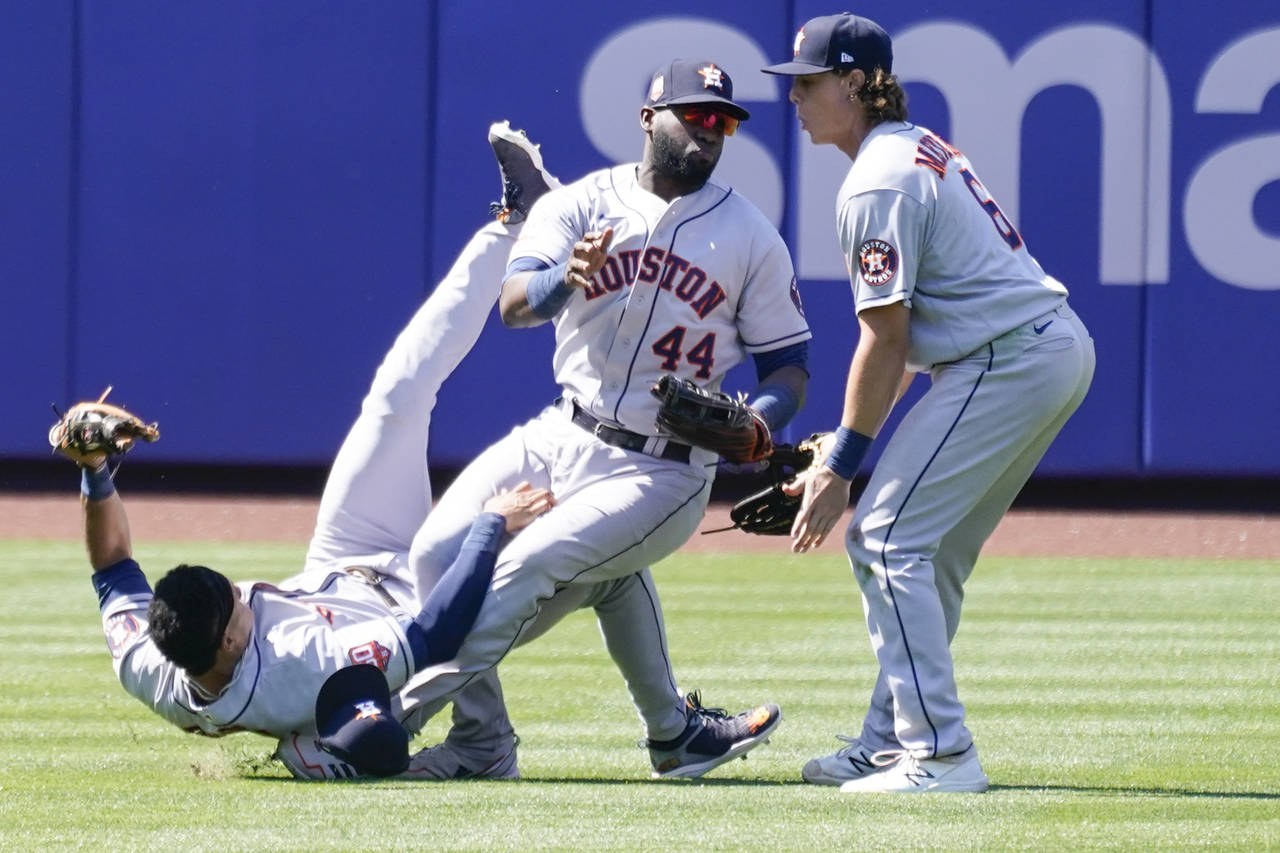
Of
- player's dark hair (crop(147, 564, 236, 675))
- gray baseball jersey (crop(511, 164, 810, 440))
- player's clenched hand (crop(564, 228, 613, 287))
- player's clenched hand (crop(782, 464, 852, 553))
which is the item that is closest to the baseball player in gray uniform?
player's dark hair (crop(147, 564, 236, 675))

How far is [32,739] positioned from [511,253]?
1761mm

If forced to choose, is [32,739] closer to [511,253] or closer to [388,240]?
[511,253]

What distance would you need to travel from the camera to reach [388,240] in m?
11.5

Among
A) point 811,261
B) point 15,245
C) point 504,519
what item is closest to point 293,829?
point 504,519

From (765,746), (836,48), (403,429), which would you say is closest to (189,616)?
(403,429)

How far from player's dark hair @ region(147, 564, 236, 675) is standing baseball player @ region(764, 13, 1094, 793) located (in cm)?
125

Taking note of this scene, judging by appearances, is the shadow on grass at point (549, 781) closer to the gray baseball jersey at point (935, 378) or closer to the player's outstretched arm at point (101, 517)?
the gray baseball jersey at point (935, 378)

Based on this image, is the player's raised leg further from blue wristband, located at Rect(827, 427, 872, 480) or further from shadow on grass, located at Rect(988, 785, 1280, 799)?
shadow on grass, located at Rect(988, 785, 1280, 799)

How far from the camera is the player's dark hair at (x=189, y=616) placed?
407 centimetres

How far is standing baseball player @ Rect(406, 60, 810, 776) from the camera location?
4477mm

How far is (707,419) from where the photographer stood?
4340 millimetres

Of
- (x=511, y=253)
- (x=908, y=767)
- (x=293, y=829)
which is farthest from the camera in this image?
(x=511, y=253)

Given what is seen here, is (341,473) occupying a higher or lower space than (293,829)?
higher

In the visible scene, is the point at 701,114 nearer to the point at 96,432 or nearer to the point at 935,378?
the point at 935,378
